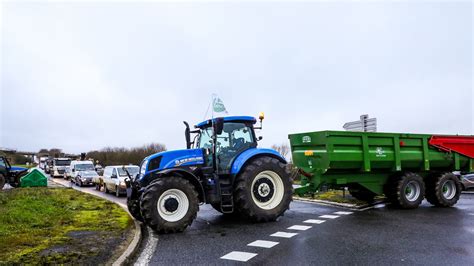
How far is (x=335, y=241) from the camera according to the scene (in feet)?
22.3

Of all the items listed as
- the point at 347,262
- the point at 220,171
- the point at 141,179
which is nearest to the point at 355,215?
the point at 220,171

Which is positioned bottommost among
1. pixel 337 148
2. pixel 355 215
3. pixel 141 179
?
pixel 355 215

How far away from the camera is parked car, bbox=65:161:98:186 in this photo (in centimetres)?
2669

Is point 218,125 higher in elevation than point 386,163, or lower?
higher

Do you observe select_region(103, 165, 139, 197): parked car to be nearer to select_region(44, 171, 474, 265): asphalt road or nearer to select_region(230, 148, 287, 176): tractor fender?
select_region(44, 171, 474, 265): asphalt road

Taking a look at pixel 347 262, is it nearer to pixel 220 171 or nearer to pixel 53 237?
pixel 220 171

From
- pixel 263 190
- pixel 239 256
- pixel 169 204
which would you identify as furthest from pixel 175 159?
pixel 239 256

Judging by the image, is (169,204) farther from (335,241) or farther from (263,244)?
(335,241)

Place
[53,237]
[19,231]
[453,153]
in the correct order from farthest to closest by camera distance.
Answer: [453,153] < [19,231] < [53,237]

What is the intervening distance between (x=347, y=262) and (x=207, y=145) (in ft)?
15.6

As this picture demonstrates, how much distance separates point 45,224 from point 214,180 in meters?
4.06

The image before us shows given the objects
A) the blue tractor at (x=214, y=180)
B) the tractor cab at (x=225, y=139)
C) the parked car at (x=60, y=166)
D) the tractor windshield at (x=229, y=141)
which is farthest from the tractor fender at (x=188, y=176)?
the parked car at (x=60, y=166)

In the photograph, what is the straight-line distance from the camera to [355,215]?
998 cm

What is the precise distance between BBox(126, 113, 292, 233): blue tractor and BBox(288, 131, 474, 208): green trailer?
1.65 meters
